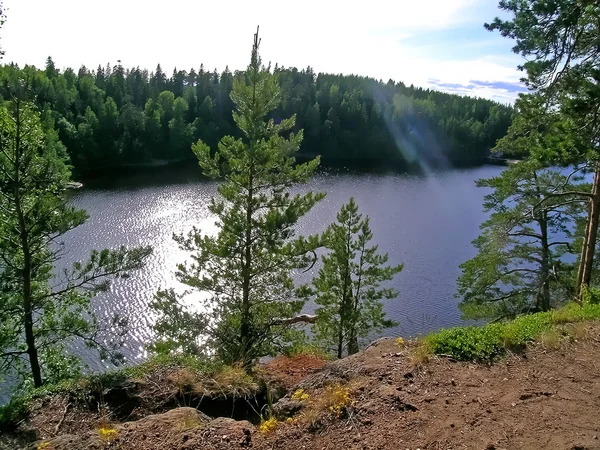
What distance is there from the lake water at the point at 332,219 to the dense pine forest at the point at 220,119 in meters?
→ 10.00

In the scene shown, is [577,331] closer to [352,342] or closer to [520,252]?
[520,252]

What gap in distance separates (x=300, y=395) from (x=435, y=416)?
186 cm

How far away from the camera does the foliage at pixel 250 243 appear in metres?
12.0

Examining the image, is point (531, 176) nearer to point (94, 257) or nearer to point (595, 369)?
point (595, 369)

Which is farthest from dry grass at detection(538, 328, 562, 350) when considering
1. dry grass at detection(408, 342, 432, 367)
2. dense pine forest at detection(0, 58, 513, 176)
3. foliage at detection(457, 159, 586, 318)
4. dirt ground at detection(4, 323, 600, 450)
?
dense pine forest at detection(0, 58, 513, 176)

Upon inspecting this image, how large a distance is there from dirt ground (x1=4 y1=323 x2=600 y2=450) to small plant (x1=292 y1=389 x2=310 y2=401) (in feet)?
0.39

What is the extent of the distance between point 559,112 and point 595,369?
5.72 m

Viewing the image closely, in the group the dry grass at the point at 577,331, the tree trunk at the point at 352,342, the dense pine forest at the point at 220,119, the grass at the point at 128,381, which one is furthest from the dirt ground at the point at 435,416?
the dense pine forest at the point at 220,119

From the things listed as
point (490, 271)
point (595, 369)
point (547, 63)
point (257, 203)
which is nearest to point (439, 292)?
point (490, 271)

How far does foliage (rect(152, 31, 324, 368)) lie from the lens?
12.0m

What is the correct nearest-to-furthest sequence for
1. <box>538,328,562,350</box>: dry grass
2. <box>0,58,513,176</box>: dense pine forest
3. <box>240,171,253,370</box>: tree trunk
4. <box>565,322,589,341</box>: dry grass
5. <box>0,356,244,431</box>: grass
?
<box>538,328,562,350</box>: dry grass → <box>565,322,589,341</box>: dry grass → <box>0,356,244,431</box>: grass → <box>240,171,253,370</box>: tree trunk → <box>0,58,513,176</box>: dense pine forest

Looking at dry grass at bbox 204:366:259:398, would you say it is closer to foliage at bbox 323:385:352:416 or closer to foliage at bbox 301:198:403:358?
foliage at bbox 323:385:352:416

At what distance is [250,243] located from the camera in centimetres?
1234

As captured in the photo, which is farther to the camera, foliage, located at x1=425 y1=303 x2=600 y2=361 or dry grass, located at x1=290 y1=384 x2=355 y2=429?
foliage, located at x1=425 y1=303 x2=600 y2=361
